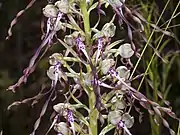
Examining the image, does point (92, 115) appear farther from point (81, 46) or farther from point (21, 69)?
point (21, 69)

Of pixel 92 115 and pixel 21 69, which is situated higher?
pixel 92 115

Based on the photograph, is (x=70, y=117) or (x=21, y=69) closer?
(x=70, y=117)

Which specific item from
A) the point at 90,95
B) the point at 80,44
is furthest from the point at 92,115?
the point at 80,44

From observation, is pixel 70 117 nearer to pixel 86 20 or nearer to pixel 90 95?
pixel 90 95

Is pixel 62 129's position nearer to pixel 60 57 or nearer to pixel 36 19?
pixel 60 57

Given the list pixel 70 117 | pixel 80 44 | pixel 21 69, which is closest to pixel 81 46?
pixel 80 44

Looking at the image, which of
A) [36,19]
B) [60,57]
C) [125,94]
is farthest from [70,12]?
[36,19]

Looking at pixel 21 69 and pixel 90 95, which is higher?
pixel 90 95

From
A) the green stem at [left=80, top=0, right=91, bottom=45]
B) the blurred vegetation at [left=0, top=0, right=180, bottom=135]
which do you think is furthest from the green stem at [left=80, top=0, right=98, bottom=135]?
the blurred vegetation at [left=0, top=0, right=180, bottom=135]

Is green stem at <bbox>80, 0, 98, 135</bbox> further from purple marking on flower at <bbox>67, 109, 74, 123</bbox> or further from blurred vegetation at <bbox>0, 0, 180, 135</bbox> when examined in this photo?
blurred vegetation at <bbox>0, 0, 180, 135</bbox>

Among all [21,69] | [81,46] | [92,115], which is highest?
[81,46]

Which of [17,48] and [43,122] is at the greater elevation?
[17,48]
